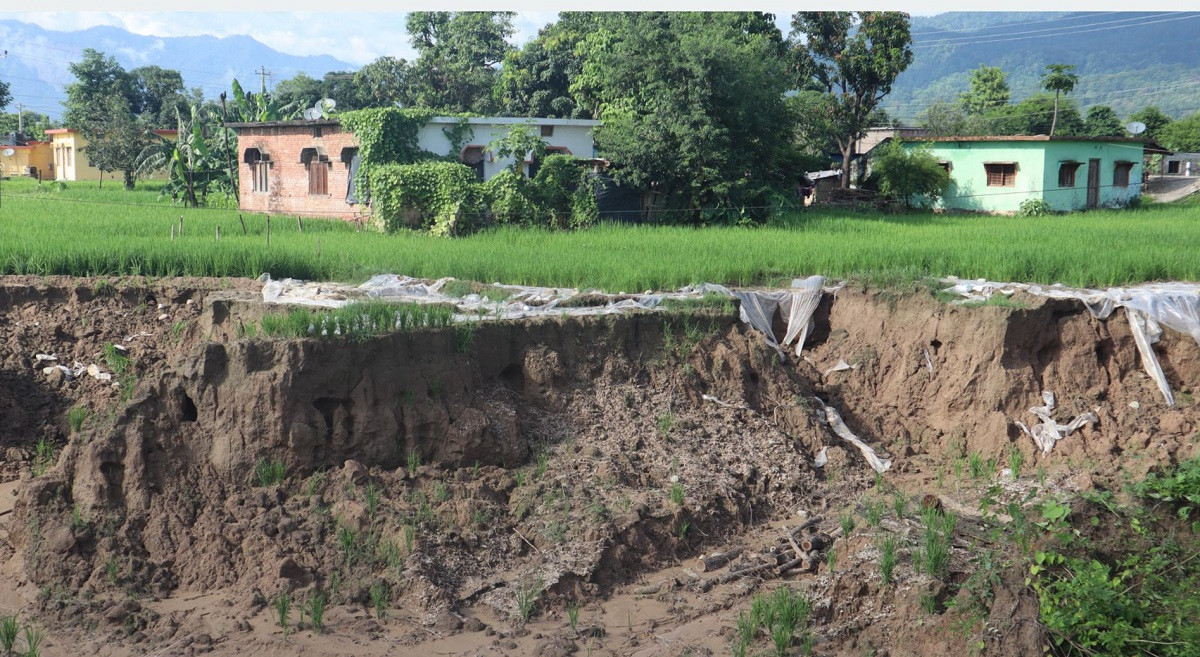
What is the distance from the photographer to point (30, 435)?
968 cm

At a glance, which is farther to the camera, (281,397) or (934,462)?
(934,462)

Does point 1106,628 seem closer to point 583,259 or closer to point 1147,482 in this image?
point 1147,482

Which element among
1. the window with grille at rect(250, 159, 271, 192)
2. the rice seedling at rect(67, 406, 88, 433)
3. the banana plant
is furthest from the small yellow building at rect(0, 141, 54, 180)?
the rice seedling at rect(67, 406, 88, 433)

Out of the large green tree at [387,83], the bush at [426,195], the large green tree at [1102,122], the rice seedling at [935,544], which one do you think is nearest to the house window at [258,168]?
the bush at [426,195]

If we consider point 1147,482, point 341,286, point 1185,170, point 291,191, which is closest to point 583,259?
point 341,286

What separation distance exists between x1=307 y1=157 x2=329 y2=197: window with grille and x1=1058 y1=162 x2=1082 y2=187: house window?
59.2ft

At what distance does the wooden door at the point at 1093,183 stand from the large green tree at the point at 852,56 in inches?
218

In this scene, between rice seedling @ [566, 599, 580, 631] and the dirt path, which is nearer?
rice seedling @ [566, 599, 580, 631]

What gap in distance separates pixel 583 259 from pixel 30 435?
637 centimetres

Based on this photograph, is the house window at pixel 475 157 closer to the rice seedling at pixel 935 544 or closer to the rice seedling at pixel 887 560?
the rice seedling at pixel 935 544

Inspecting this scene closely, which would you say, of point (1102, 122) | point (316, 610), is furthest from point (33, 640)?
point (1102, 122)

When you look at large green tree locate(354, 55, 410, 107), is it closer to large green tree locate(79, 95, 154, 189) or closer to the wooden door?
large green tree locate(79, 95, 154, 189)

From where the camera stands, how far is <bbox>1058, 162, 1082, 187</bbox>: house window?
27.2 metres

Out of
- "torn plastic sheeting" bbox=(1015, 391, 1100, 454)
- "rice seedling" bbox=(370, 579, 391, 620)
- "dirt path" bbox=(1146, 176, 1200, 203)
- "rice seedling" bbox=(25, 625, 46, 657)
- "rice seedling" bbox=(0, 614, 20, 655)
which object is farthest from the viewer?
"dirt path" bbox=(1146, 176, 1200, 203)
